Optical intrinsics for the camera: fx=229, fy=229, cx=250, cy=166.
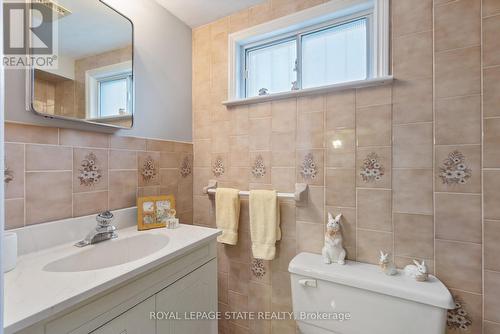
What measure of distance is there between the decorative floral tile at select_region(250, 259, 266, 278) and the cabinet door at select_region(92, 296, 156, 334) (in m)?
0.68

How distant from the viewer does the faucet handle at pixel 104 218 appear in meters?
1.00

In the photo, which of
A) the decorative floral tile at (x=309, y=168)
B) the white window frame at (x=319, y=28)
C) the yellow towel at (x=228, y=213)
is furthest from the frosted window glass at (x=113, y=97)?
the decorative floral tile at (x=309, y=168)

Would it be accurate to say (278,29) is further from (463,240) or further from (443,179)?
(463,240)

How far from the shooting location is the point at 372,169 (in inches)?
42.2

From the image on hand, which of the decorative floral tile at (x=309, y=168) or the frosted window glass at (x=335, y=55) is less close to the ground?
the frosted window glass at (x=335, y=55)

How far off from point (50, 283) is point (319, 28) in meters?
1.57

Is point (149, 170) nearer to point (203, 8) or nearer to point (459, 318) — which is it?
point (203, 8)

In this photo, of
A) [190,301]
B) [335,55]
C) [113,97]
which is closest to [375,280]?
[190,301]

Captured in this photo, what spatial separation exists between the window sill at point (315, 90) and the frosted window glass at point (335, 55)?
12cm

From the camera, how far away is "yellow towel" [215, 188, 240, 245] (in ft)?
4.41

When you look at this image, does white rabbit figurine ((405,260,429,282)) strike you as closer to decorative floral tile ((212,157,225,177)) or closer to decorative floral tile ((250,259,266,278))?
decorative floral tile ((250,259,266,278))

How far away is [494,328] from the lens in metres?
0.88

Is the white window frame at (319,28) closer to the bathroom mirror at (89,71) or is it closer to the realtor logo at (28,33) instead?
the bathroom mirror at (89,71)

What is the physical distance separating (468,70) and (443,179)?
441 mm
